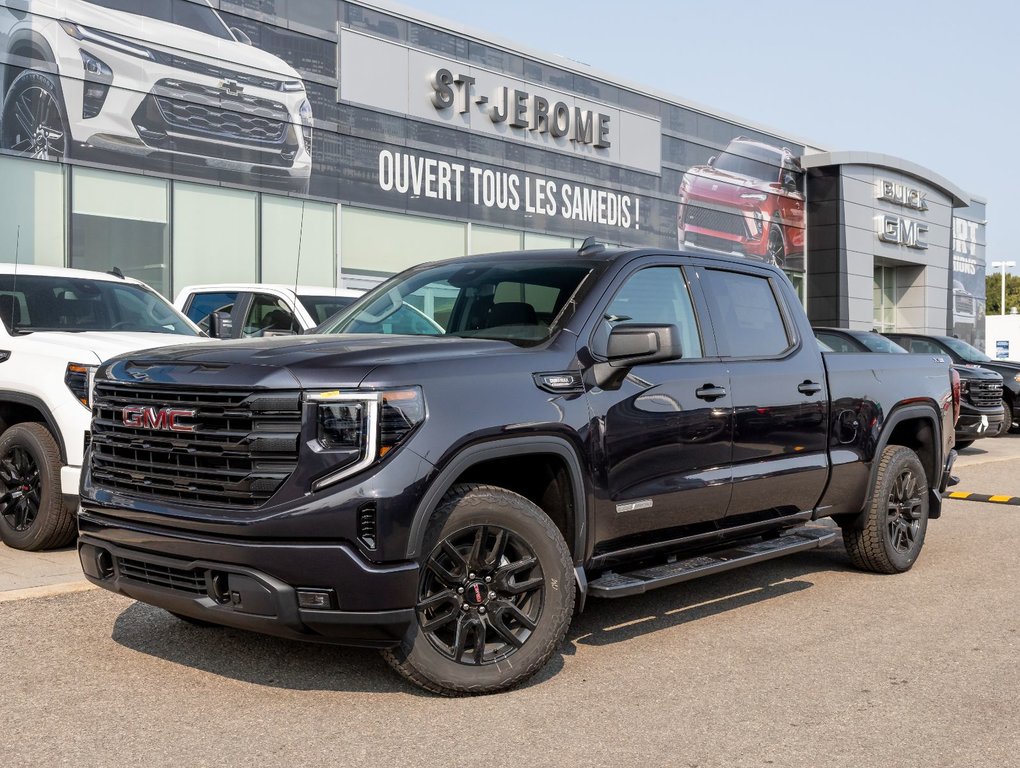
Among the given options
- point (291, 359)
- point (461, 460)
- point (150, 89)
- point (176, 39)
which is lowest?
point (461, 460)

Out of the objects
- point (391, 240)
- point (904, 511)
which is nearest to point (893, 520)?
point (904, 511)

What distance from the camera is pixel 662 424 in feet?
17.7

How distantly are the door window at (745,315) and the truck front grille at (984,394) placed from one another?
32.0ft

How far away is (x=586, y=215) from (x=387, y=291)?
22184 mm

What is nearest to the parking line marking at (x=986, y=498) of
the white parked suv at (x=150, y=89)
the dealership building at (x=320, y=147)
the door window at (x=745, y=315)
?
the door window at (x=745, y=315)

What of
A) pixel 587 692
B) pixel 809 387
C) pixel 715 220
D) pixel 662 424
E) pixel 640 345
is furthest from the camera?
pixel 715 220

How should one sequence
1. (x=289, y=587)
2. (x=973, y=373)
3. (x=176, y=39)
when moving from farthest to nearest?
(x=176, y=39) < (x=973, y=373) < (x=289, y=587)

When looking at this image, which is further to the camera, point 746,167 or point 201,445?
point 746,167

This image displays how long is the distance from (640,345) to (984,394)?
1179cm

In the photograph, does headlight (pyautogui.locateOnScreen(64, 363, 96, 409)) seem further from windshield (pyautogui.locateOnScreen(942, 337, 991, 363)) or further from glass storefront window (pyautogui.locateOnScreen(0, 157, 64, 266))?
windshield (pyautogui.locateOnScreen(942, 337, 991, 363))

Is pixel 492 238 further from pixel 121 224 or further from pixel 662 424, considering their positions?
pixel 662 424

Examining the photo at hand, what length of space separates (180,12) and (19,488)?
13.6 m

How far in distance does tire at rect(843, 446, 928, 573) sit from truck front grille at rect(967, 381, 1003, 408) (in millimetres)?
8308

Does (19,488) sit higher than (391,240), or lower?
lower
